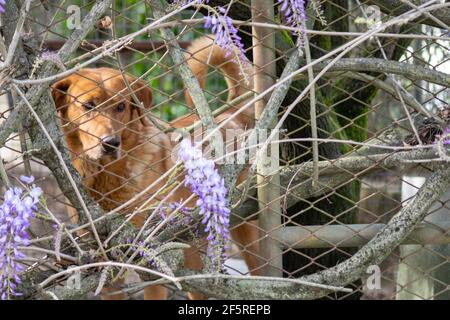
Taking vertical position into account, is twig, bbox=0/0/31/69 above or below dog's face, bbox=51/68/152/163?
below

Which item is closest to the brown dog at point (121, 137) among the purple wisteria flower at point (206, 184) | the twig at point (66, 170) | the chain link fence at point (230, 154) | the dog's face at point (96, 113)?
the dog's face at point (96, 113)

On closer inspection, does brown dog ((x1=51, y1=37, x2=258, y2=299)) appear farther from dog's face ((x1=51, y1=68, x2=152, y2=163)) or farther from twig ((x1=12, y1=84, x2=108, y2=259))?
twig ((x1=12, y1=84, x2=108, y2=259))

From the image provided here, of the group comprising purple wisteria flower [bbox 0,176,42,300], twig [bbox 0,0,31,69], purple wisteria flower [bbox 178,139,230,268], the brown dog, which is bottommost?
purple wisteria flower [bbox 0,176,42,300]

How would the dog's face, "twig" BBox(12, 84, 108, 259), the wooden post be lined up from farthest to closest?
the dog's face < the wooden post < "twig" BBox(12, 84, 108, 259)

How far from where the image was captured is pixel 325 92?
374 centimetres

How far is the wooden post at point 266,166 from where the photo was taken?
265 centimetres

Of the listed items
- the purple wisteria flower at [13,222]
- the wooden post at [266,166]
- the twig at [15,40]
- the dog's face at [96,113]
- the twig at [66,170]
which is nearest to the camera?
the purple wisteria flower at [13,222]

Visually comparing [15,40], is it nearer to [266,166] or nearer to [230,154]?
[230,154]

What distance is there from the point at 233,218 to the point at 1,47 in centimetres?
123

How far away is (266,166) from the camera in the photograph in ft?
9.15

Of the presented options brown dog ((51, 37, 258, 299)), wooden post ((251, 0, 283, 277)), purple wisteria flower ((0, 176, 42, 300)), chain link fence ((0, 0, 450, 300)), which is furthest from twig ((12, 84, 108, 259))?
brown dog ((51, 37, 258, 299))

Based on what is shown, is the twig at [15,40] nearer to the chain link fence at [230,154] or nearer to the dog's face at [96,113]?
the chain link fence at [230,154]

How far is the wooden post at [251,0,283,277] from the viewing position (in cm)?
265

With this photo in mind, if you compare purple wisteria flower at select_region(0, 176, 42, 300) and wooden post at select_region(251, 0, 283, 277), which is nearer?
purple wisteria flower at select_region(0, 176, 42, 300)
